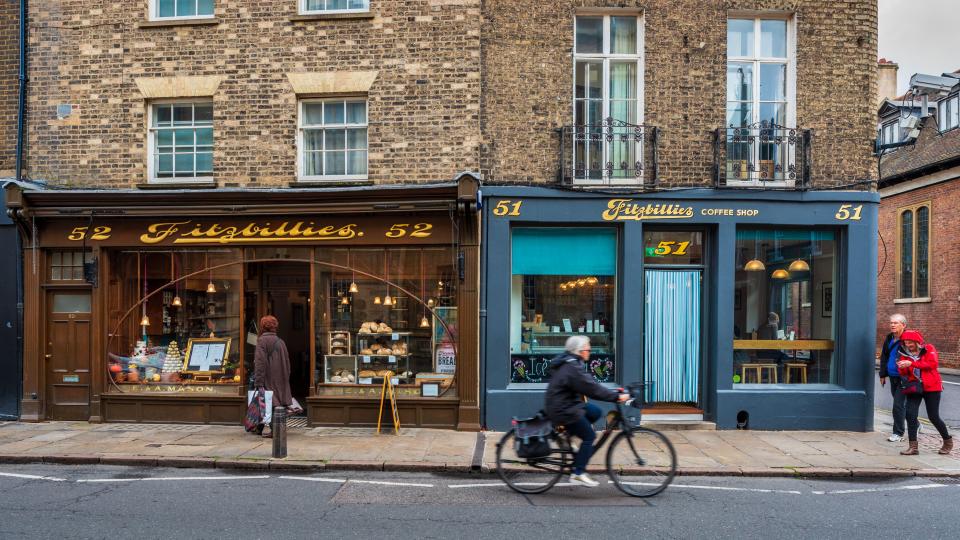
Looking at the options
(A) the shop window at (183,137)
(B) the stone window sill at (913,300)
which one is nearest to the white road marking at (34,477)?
(A) the shop window at (183,137)

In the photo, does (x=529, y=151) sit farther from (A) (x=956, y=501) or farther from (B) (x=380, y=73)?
(A) (x=956, y=501)

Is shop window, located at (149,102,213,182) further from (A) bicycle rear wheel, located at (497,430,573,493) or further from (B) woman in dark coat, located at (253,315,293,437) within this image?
(A) bicycle rear wheel, located at (497,430,573,493)

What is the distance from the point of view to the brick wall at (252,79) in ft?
34.6

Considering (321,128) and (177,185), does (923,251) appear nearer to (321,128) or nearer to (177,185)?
(321,128)

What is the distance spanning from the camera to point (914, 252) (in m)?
23.2

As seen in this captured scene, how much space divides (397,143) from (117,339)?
19.1ft

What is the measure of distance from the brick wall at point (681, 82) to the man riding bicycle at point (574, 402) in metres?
4.43

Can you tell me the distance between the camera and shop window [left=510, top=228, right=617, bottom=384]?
10742 millimetres

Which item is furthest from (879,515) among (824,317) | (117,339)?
(117,339)

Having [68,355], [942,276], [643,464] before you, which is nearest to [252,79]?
[68,355]

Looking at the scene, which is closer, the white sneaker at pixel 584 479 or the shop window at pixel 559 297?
the white sneaker at pixel 584 479

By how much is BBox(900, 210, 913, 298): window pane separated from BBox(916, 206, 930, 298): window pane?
1.25ft

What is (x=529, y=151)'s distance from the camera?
10.6m

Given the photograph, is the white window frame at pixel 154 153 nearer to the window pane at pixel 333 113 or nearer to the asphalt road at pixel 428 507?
the window pane at pixel 333 113
